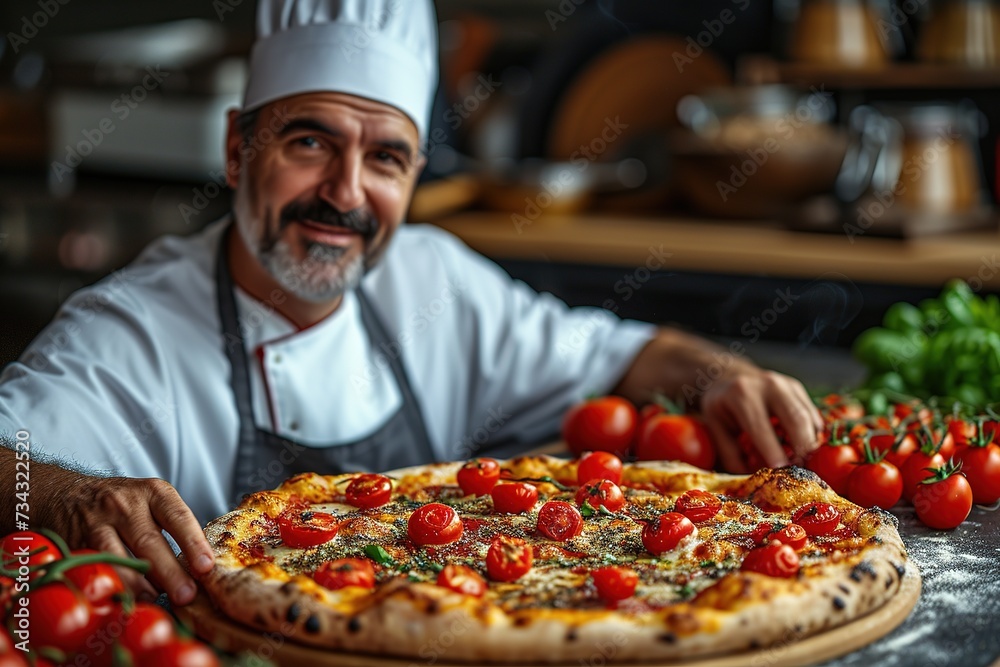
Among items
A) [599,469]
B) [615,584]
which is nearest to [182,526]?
[615,584]

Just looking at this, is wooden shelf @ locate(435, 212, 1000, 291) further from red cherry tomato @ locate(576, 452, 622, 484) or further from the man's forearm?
red cherry tomato @ locate(576, 452, 622, 484)

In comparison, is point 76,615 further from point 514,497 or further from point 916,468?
point 916,468

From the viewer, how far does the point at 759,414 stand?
6.34 feet

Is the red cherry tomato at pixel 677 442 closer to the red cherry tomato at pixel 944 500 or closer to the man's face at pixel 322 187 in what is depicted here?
the red cherry tomato at pixel 944 500

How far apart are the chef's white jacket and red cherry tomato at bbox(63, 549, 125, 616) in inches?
22.3

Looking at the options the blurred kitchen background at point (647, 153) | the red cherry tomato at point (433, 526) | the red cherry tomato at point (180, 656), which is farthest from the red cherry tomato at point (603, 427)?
the blurred kitchen background at point (647, 153)

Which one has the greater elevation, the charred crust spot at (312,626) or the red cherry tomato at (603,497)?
the red cherry tomato at (603,497)

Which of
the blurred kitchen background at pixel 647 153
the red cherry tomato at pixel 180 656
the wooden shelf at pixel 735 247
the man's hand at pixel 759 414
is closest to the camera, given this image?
the red cherry tomato at pixel 180 656

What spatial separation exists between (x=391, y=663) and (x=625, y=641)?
0.79ft

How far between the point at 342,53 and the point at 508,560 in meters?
1.07

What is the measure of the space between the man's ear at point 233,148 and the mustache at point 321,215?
174 millimetres

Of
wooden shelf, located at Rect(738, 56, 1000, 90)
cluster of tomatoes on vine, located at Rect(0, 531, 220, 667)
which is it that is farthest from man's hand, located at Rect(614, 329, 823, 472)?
wooden shelf, located at Rect(738, 56, 1000, 90)

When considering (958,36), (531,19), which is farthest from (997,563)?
(531,19)

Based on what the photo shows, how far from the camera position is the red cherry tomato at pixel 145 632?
107cm
